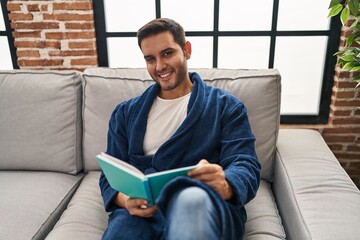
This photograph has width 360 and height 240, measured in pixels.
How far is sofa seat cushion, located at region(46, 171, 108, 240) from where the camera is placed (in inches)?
49.4

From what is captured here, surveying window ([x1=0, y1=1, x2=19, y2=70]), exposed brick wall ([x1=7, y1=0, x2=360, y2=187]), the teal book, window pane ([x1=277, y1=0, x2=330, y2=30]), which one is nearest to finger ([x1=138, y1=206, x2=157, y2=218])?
the teal book

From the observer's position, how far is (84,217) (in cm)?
136

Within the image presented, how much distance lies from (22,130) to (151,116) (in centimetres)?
72

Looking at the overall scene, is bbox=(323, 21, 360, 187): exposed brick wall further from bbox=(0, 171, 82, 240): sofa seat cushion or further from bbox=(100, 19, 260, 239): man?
bbox=(0, 171, 82, 240): sofa seat cushion

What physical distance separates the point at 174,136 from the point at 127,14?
1086 mm

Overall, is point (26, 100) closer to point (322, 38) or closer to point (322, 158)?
point (322, 158)

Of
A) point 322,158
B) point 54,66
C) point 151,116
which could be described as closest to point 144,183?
point 151,116

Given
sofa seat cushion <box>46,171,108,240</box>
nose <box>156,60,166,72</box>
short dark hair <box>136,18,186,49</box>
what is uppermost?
short dark hair <box>136,18,186,49</box>

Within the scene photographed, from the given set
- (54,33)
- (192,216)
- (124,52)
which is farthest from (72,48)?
(192,216)

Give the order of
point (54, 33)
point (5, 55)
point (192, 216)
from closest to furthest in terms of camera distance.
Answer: point (192, 216) → point (54, 33) → point (5, 55)

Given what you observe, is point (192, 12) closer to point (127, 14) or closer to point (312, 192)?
point (127, 14)

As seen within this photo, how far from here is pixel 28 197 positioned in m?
1.45

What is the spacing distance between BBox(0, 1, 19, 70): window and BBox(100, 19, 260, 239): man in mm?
1094

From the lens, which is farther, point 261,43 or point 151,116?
point 261,43
